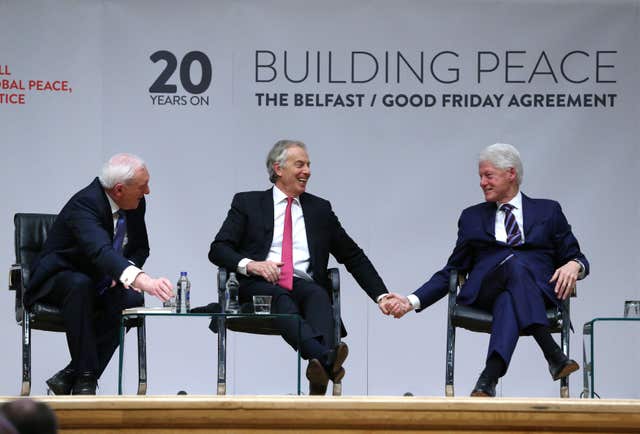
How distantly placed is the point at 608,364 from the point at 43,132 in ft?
10.7

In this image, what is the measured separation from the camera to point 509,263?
4477 millimetres

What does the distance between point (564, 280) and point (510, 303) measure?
0.25m

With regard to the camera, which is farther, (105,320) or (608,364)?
(608,364)

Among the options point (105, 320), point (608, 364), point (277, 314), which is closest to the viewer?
point (277, 314)

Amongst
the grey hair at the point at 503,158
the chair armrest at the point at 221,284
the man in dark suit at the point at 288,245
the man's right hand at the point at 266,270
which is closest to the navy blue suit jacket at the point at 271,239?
the man in dark suit at the point at 288,245

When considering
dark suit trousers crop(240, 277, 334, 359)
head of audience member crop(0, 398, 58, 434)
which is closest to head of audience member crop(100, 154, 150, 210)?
dark suit trousers crop(240, 277, 334, 359)

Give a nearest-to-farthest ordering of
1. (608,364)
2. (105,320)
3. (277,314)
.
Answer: (277,314) < (105,320) < (608,364)

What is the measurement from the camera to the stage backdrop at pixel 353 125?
6004 millimetres

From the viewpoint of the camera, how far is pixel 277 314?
420 centimetres

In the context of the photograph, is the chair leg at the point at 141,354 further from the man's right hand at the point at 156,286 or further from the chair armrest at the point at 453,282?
the chair armrest at the point at 453,282

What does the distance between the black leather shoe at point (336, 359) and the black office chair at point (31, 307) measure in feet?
2.78

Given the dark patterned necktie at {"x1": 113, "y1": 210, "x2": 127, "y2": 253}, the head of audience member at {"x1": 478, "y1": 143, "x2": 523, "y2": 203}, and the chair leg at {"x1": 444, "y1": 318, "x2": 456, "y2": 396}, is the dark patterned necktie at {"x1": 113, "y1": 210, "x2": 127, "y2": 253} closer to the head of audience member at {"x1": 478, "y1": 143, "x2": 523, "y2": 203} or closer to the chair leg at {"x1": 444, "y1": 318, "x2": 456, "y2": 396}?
the chair leg at {"x1": 444, "y1": 318, "x2": 456, "y2": 396}

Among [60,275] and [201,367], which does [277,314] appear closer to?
[60,275]

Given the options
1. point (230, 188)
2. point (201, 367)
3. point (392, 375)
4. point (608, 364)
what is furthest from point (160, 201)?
point (608, 364)
